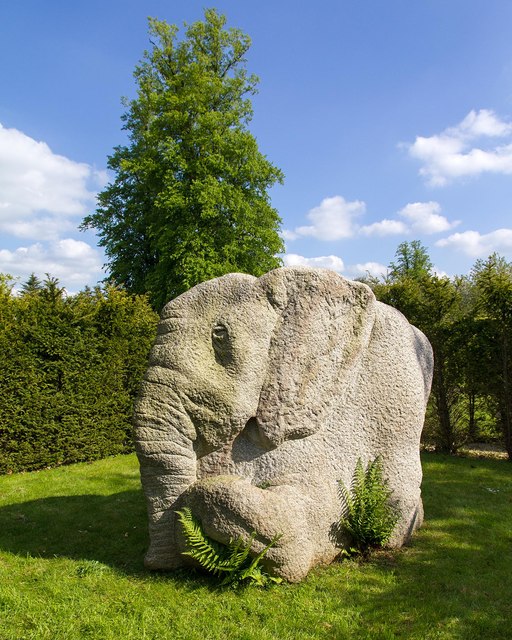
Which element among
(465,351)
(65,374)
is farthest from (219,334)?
(465,351)

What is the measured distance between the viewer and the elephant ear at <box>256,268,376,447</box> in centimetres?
460

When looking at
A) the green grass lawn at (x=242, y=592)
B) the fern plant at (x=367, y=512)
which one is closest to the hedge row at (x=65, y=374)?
the green grass lawn at (x=242, y=592)

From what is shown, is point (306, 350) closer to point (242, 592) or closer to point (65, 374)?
point (242, 592)

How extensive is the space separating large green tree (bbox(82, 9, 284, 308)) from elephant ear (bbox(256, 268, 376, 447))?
46.7 feet

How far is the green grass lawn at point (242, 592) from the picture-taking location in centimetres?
363

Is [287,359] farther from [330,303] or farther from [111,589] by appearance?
[111,589]

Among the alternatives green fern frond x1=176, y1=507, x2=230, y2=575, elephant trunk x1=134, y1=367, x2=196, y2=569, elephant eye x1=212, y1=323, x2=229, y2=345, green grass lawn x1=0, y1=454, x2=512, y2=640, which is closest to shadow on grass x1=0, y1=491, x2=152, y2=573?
green grass lawn x1=0, y1=454, x2=512, y2=640

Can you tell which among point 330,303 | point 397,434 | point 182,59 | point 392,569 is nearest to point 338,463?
point 397,434

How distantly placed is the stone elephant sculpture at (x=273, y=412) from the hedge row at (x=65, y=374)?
6.16 meters

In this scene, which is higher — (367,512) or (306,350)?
(306,350)

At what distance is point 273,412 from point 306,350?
0.68 m

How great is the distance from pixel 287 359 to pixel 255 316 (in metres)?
0.52

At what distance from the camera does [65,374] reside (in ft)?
33.1

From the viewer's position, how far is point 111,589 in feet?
13.8
